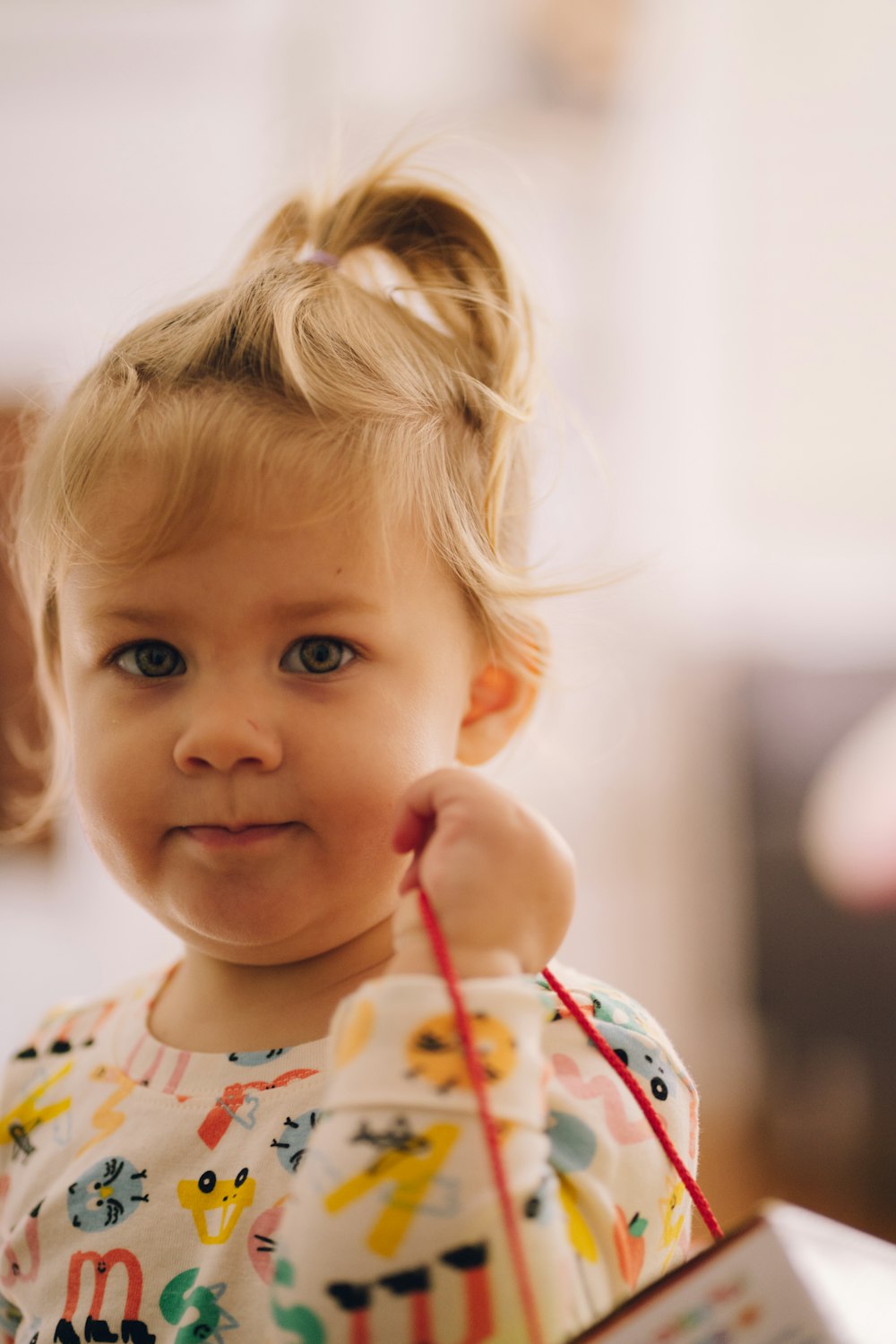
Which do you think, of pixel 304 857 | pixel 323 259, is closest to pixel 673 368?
pixel 323 259

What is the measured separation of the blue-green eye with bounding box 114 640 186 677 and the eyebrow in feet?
0.05

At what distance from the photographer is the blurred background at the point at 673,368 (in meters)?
2.11

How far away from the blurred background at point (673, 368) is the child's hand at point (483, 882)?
1418mm

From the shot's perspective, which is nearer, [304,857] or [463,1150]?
[463,1150]

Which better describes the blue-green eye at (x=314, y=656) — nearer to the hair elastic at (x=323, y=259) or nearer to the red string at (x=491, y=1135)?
the red string at (x=491, y=1135)

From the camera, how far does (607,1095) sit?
603 millimetres

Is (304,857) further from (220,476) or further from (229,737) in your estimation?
(220,476)

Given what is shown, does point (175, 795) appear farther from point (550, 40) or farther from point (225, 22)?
point (550, 40)

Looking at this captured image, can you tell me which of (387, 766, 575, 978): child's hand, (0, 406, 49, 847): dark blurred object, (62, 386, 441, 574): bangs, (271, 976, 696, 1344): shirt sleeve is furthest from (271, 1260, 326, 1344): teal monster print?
(0, 406, 49, 847): dark blurred object

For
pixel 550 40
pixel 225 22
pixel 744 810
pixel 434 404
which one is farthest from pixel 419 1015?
pixel 550 40

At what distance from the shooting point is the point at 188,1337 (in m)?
0.62

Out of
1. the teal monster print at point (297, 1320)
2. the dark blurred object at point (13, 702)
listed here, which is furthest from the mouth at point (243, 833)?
the dark blurred object at point (13, 702)

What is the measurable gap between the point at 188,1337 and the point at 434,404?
0.51 metres

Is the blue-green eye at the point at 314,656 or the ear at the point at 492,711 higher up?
the blue-green eye at the point at 314,656
